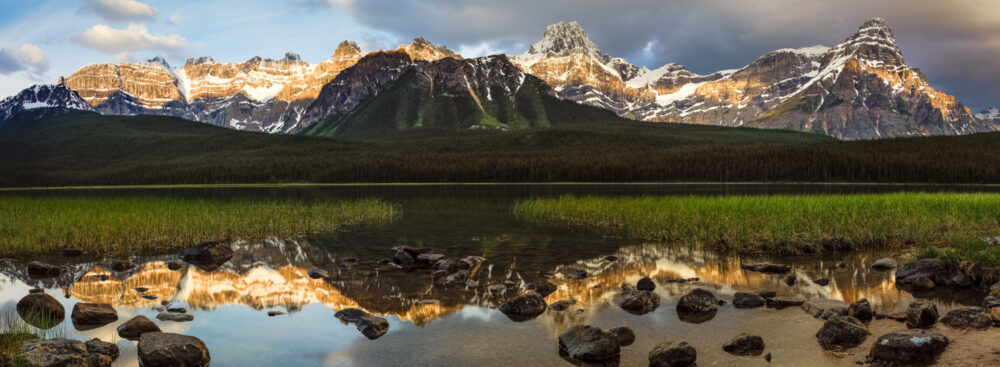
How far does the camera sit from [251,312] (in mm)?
19891

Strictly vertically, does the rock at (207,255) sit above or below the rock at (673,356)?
below

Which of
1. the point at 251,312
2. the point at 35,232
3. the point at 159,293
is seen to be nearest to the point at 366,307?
the point at 251,312

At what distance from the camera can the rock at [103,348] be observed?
46.5ft

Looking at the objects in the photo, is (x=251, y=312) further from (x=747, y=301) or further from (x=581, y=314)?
(x=747, y=301)

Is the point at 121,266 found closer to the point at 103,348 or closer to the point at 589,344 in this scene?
the point at 103,348

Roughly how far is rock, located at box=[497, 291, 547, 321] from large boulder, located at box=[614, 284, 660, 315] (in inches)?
113

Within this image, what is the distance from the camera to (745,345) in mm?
14500

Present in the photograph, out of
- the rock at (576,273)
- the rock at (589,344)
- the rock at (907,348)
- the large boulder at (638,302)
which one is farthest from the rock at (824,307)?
the rock at (576,273)

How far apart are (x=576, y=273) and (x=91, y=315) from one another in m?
18.3

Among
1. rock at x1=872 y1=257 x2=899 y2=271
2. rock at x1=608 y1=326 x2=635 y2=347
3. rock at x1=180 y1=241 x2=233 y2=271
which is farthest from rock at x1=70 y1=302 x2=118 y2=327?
rock at x1=872 y1=257 x2=899 y2=271

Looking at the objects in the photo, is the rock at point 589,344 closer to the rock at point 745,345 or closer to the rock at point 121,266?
the rock at point 745,345

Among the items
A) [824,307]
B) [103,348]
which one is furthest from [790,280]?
[103,348]

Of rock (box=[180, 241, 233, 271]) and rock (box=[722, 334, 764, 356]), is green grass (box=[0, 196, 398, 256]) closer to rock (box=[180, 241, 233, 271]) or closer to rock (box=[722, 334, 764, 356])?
rock (box=[180, 241, 233, 271])

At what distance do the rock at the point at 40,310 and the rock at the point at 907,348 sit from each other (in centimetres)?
2304
